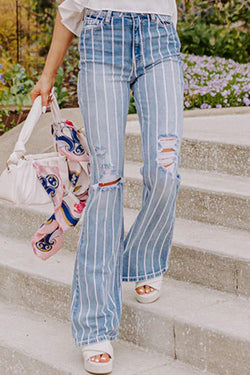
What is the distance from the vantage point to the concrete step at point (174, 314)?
2.69 metres

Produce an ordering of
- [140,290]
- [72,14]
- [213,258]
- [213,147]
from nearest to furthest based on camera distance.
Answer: [72,14] < [140,290] < [213,258] < [213,147]

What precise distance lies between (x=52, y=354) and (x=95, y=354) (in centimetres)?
28

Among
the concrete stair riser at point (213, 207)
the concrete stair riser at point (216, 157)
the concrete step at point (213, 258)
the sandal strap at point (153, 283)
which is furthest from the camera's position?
the concrete stair riser at point (216, 157)

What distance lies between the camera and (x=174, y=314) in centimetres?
284

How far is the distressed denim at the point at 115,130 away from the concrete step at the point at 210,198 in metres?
0.79

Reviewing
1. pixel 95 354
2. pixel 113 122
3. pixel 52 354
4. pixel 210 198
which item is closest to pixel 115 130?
pixel 113 122

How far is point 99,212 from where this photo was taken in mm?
2578

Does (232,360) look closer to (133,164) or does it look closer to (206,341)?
(206,341)

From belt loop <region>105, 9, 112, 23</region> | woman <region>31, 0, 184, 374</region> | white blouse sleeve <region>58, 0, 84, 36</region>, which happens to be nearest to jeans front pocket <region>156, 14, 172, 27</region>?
woman <region>31, 0, 184, 374</region>

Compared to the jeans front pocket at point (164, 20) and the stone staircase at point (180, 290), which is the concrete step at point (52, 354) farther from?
the jeans front pocket at point (164, 20)

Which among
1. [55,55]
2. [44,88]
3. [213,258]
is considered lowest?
[213,258]

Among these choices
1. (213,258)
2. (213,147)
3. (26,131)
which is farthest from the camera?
(213,147)

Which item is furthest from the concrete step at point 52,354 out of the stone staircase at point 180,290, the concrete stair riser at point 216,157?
the concrete stair riser at point 216,157

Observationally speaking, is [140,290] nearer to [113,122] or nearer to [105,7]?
[113,122]
